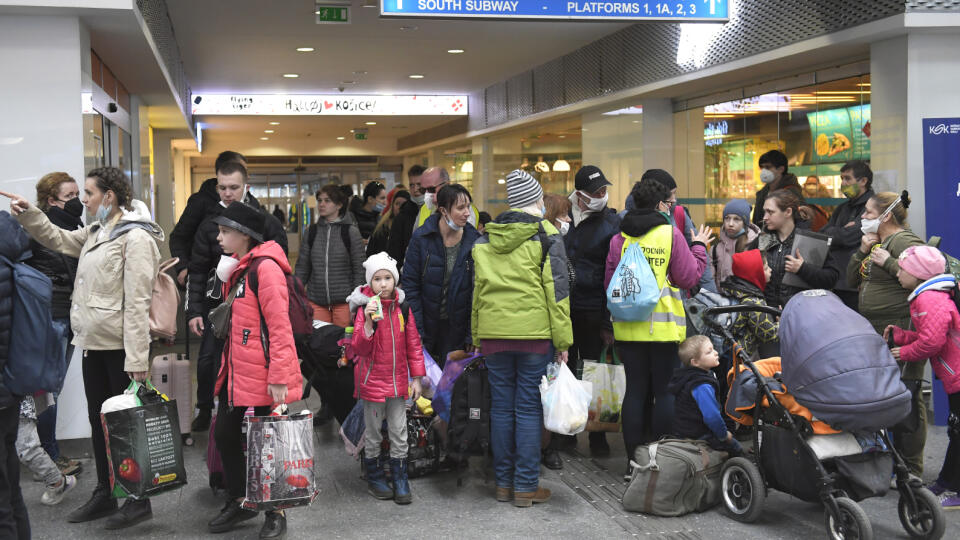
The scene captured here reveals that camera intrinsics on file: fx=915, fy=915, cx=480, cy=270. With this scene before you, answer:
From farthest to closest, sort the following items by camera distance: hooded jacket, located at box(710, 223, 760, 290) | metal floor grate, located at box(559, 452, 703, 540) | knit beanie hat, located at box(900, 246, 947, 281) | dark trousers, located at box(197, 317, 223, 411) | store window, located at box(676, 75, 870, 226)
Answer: store window, located at box(676, 75, 870, 226) → hooded jacket, located at box(710, 223, 760, 290) → dark trousers, located at box(197, 317, 223, 411) → knit beanie hat, located at box(900, 246, 947, 281) → metal floor grate, located at box(559, 452, 703, 540)

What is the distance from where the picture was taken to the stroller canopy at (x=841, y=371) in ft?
13.6

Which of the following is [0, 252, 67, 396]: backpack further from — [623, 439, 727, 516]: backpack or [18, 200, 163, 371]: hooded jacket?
[623, 439, 727, 516]: backpack

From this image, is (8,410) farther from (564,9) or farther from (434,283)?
(564,9)

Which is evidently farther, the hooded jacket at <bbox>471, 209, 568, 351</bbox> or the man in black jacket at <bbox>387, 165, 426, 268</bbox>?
the man in black jacket at <bbox>387, 165, 426, 268</bbox>

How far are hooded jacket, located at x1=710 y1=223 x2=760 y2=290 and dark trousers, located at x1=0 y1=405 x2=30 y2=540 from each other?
15.9 feet

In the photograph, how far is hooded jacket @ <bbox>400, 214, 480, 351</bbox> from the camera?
5750mm

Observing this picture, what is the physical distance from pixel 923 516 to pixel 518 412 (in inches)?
Answer: 82.2

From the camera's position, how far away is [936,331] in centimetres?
471

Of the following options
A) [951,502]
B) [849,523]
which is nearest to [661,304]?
[849,523]

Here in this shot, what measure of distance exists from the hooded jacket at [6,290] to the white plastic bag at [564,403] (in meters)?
2.61

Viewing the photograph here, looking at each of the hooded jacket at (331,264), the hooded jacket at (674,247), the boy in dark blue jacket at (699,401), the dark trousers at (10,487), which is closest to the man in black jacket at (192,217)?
the hooded jacket at (331,264)

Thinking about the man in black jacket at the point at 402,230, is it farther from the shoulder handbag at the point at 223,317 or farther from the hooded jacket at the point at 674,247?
the shoulder handbag at the point at 223,317

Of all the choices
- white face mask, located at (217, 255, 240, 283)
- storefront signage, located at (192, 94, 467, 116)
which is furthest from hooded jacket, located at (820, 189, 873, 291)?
storefront signage, located at (192, 94, 467, 116)

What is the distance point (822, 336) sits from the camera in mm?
4281
